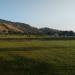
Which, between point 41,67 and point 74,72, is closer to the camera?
point 74,72

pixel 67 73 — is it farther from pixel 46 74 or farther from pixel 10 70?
pixel 10 70

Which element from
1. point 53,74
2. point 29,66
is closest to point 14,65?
point 29,66

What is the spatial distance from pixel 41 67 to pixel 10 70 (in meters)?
2.65

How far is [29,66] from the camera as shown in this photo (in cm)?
2230

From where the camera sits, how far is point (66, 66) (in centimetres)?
2219

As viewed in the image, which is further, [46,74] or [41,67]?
[41,67]

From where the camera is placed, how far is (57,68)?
21078 millimetres

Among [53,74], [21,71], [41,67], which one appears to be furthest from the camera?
[41,67]

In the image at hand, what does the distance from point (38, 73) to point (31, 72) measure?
0.64 metres

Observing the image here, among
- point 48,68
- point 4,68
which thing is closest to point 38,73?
point 48,68

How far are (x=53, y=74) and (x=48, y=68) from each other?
2.36 meters

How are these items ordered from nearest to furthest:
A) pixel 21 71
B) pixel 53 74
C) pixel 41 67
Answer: pixel 53 74
pixel 21 71
pixel 41 67

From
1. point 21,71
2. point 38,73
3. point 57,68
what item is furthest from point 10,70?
point 57,68

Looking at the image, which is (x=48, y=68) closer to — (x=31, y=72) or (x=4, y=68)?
(x=31, y=72)
